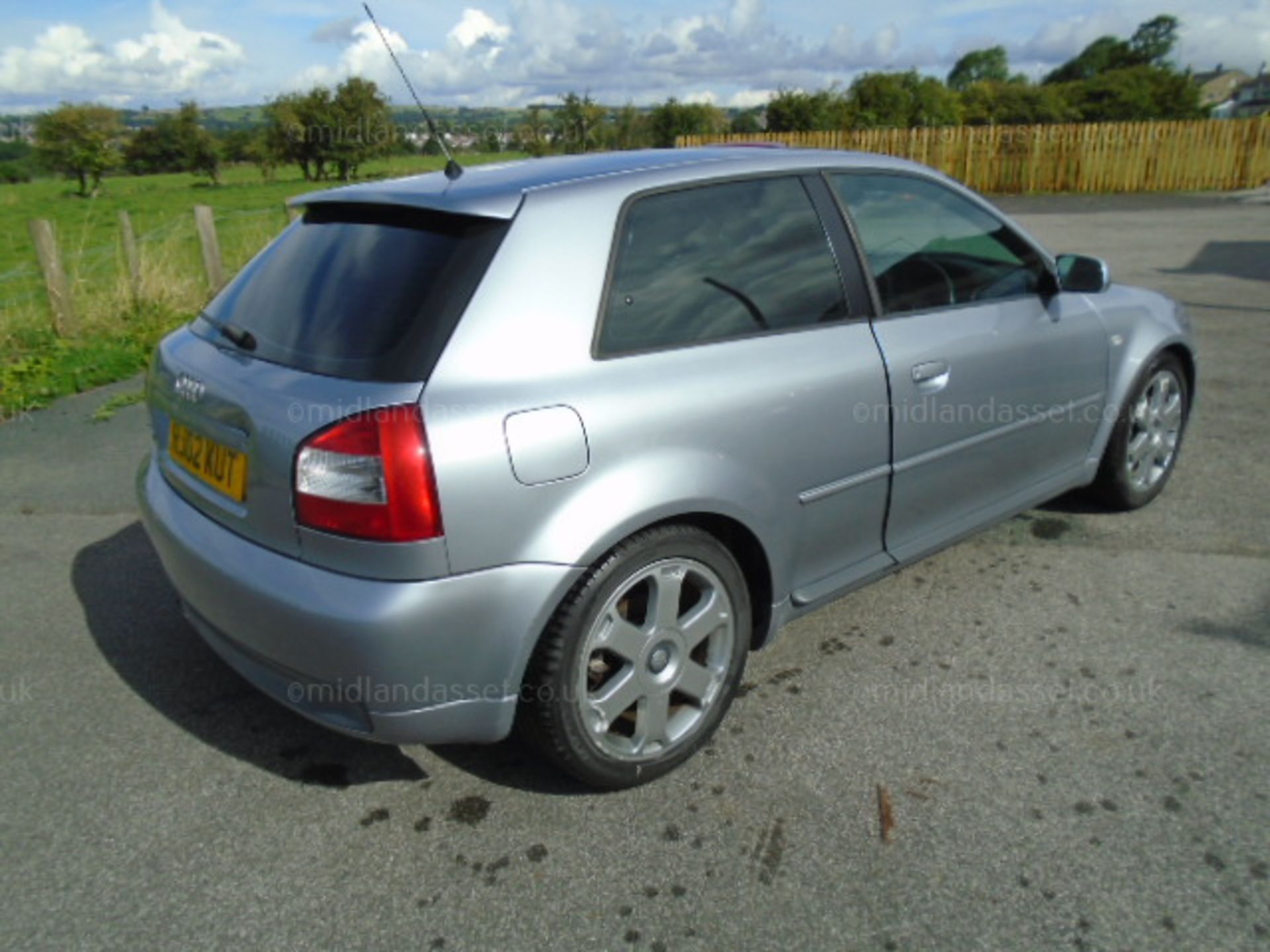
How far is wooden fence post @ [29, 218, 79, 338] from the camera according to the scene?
7.91 metres

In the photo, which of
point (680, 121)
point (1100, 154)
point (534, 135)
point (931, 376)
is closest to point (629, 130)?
point (680, 121)

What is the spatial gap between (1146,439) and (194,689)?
4.09 meters

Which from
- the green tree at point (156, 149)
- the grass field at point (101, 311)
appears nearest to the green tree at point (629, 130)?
the grass field at point (101, 311)

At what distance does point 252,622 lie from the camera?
2189mm

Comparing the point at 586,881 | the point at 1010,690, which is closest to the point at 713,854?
the point at 586,881

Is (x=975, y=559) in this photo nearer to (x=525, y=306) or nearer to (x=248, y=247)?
(x=525, y=306)

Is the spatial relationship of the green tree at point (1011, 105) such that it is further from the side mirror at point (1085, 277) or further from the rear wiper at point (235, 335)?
the rear wiper at point (235, 335)

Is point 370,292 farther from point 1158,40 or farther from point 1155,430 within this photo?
point 1158,40

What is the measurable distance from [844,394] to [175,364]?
6.51 feet

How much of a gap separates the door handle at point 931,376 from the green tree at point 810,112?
90.3 ft

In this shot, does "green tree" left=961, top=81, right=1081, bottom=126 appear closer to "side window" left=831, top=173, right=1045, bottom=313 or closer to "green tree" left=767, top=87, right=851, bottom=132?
"green tree" left=767, top=87, right=851, bottom=132

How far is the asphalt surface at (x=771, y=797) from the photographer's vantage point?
6.63 feet

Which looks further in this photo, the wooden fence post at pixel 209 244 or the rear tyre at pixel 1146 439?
the wooden fence post at pixel 209 244

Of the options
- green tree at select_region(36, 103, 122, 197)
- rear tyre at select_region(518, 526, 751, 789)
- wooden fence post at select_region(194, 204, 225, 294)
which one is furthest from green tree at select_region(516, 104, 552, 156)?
green tree at select_region(36, 103, 122, 197)
